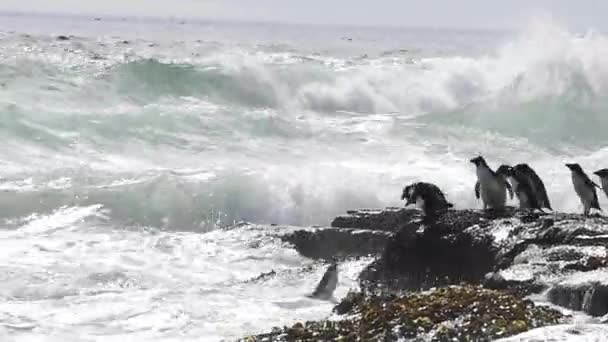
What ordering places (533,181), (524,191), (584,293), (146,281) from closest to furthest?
(584,293) < (524,191) < (533,181) < (146,281)

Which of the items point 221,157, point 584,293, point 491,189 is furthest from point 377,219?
point 221,157

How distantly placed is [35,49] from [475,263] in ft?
129

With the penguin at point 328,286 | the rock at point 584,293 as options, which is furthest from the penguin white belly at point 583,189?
the rock at point 584,293

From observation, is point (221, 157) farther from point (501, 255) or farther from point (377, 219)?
point (501, 255)

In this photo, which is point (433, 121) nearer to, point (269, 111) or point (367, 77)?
point (269, 111)

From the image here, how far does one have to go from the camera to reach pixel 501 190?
12789 millimetres

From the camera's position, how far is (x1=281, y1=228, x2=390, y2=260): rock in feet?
46.6

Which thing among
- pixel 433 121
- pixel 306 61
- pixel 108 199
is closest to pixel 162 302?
pixel 108 199

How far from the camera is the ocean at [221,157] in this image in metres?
12.5

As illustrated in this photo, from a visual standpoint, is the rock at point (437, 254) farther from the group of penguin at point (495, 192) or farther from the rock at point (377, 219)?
the rock at point (377, 219)

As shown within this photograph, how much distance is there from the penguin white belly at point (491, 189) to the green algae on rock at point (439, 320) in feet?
14.3

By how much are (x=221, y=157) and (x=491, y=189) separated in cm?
1459

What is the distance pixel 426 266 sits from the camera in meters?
11.5

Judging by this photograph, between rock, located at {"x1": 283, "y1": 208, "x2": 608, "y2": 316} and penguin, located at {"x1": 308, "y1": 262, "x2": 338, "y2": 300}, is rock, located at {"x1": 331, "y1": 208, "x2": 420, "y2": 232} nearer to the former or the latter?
rock, located at {"x1": 283, "y1": 208, "x2": 608, "y2": 316}
